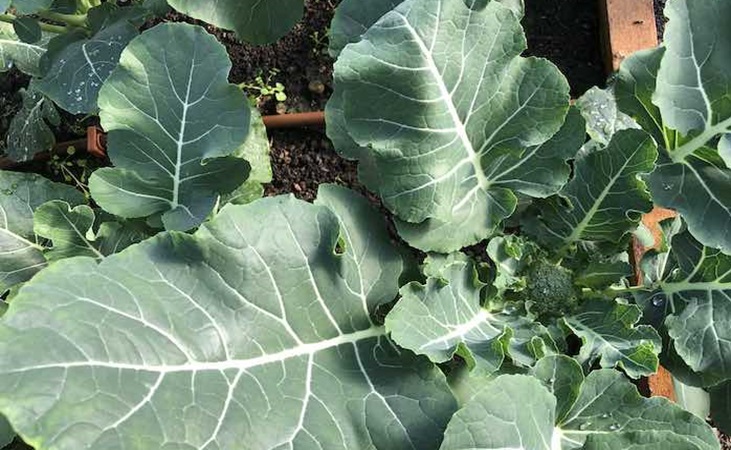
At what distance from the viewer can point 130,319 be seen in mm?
853

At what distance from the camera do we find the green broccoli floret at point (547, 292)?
1300mm

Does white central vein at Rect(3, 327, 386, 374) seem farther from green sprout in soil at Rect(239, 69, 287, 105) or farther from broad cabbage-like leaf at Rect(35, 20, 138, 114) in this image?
green sprout in soil at Rect(239, 69, 287, 105)

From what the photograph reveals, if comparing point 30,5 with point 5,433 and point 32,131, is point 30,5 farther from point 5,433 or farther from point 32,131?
point 5,433

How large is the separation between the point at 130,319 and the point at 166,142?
39 centimetres

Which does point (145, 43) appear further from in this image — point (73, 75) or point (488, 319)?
point (488, 319)

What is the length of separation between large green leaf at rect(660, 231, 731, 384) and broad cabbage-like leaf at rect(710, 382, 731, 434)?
159mm

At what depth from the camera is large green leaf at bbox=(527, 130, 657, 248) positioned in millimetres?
1167

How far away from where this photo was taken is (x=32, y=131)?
156 centimetres

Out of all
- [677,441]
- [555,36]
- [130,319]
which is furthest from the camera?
[555,36]

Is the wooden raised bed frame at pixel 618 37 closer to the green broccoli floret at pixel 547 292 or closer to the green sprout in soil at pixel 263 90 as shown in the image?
the green sprout in soil at pixel 263 90

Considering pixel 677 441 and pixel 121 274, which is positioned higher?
pixel 121 274

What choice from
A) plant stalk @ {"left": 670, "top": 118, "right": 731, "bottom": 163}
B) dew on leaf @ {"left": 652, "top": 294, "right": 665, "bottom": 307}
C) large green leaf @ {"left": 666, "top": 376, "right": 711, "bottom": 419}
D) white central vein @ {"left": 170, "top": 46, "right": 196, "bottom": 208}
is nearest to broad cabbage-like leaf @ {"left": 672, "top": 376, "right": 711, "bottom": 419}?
large green leaf @ {"left": 666, "top": 376, "right": 711, "bottom": 419}

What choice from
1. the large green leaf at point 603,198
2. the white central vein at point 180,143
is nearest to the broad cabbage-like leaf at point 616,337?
the large green leaf at point 603,198

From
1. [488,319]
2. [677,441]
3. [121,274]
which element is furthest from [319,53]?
[677,441]
